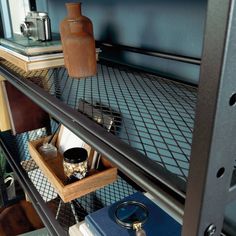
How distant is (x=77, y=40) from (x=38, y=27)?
252mm

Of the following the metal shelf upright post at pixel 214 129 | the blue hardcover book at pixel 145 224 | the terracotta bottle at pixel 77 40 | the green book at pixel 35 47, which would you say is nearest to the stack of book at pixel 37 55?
the green book at pixel 35 47

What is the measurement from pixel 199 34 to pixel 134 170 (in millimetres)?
400

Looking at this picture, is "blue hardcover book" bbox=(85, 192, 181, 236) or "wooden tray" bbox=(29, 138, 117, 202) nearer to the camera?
"blue hardcover book" bbox=(85, 192, 181, 236)

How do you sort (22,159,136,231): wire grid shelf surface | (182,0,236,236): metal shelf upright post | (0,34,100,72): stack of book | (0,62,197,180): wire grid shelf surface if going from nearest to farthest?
(182,0,236,236): metal shelf upright post
(0,62,197,180): wire grid shelf surface
(0,34,100,72): stack of book
(22,159,136,231): wire grid shelf surface

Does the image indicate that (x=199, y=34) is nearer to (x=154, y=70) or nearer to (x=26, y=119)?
(x=154, y=70)

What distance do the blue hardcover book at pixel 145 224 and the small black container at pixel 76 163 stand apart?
6.1 inches

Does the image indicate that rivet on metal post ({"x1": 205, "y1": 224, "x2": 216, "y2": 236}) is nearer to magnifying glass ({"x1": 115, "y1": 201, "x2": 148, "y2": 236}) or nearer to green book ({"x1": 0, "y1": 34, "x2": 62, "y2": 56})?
magnifying glass ({"x1": 115, "y1": 201, "x2": 148, "y2": 236})

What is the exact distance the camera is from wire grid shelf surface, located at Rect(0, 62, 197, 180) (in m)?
0.52

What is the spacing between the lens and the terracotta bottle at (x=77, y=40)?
62 cm

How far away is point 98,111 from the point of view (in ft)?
2.01

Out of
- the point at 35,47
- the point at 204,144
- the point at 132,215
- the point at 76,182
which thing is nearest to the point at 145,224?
the point at 132,215

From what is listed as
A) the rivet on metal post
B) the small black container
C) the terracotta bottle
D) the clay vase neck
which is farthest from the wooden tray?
the rivet on metal post

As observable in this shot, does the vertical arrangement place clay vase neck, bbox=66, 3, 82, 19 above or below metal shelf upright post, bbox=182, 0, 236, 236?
above

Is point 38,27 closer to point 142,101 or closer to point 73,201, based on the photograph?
point 142,101
